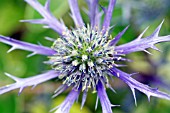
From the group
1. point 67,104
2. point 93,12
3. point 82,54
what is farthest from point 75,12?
point 67,104

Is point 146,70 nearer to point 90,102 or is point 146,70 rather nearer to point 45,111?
point 90,102

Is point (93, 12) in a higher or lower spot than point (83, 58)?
higher

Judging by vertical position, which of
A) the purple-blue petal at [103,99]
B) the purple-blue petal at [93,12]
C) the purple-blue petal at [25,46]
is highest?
the purple-blue petal at [93,12]

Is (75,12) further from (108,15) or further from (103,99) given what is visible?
(103,99)

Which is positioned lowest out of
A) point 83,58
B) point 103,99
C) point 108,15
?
point 103,99

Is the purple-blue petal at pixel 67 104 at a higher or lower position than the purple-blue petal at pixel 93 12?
lower

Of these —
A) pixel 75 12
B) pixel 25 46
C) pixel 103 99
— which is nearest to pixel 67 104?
pixel 103 99

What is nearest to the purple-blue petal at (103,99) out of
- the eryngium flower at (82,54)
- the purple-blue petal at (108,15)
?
the eryngium flower at (82,54)

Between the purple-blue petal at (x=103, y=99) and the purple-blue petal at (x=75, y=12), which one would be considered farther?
the purple-blue petal at (x=75, y=12)

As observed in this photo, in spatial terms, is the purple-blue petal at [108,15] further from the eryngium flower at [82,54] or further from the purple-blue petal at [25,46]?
the purple-blue petal at [25,46]

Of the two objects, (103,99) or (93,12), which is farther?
(93,12)

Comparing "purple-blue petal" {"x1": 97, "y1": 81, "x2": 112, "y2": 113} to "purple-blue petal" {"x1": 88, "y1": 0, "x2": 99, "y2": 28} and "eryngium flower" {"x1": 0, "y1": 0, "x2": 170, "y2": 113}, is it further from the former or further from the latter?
"purple-blue petal" {"x1": 88, "y1": 0, "x2": 99, "y2": 28}
